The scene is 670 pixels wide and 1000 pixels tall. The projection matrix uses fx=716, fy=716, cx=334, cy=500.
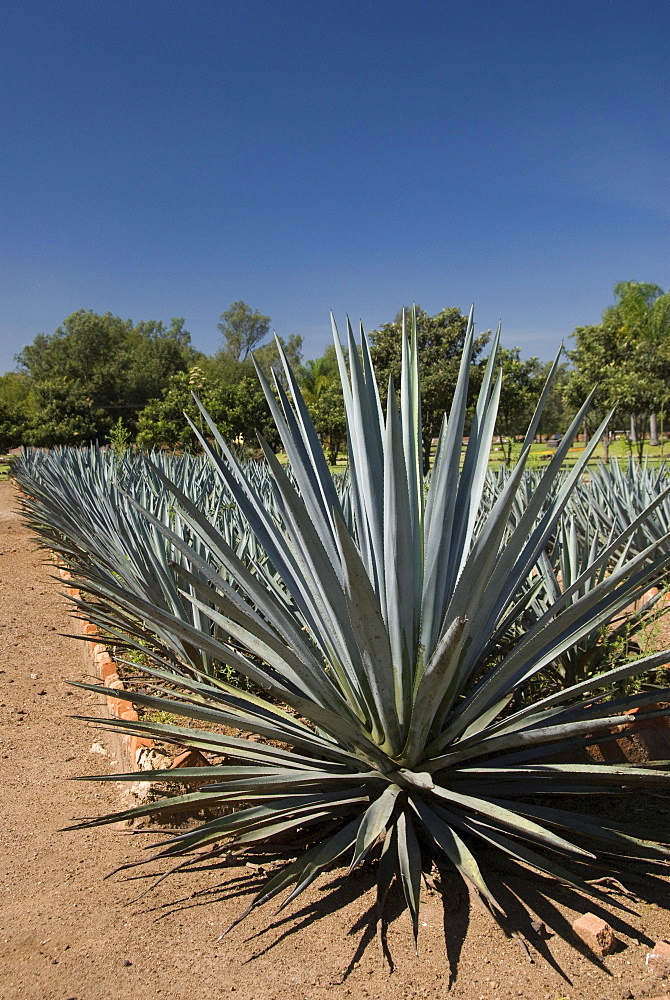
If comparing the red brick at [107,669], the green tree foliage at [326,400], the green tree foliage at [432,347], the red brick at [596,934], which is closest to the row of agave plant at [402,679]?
the red brick at [596,934]

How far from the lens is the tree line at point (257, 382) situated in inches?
862

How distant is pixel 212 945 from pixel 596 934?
93 centimetres

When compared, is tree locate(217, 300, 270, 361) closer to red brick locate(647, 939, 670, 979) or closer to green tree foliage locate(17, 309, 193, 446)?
green tree foliage locate(17, 309, 193, 446)


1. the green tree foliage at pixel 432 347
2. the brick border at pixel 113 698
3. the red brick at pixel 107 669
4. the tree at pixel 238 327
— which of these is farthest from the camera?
the tree at pixel 238 327

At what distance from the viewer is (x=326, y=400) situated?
37.1 meters

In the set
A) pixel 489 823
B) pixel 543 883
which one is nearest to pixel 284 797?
pixel 489 823

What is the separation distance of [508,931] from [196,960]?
29.9 inches

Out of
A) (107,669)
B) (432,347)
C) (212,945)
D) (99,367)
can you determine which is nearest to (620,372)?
(432,347)

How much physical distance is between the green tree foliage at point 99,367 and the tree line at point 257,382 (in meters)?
0.08

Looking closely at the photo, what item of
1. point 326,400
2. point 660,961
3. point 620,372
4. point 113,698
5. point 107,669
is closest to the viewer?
point 660,961

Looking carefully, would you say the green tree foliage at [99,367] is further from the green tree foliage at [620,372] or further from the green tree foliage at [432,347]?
the green tree foliage at [620,372]

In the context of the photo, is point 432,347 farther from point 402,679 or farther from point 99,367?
point 402,679

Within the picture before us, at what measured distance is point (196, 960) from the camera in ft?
5.67

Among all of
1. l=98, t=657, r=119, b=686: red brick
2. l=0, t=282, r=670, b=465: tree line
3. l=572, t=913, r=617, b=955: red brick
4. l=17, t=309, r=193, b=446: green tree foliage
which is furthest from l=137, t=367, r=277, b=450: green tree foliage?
l=572, t=913, r=617, b=955: red brick
